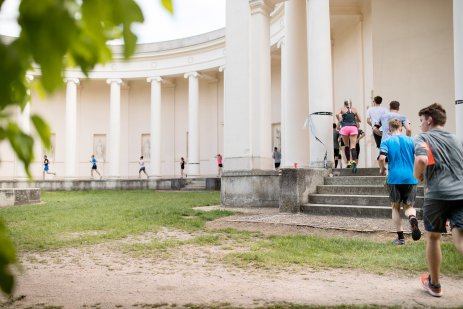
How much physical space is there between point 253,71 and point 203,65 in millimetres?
18001

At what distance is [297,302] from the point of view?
410cm

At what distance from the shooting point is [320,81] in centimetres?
1240

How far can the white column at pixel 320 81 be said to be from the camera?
12.2 meters

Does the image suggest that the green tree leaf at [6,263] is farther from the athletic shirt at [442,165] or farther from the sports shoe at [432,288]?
the sports shoe at [432,288]

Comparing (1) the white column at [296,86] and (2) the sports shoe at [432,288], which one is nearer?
(2) the sports shoe at [432,288]

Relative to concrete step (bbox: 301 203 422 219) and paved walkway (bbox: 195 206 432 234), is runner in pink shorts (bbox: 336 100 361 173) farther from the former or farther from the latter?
paved walkway (bbox: 195 206 432 234)

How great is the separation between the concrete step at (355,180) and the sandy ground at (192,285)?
5615 mm

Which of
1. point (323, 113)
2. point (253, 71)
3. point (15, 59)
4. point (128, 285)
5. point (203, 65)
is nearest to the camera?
point (15, 59)

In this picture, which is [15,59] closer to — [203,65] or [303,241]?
[303,241]

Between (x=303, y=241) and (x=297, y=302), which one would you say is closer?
(x=297, y=302)

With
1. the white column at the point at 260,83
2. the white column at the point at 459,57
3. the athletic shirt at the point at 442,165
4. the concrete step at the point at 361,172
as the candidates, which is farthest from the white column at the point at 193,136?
the athletic shirt at the point at 442,165

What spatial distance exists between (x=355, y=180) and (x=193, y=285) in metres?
7.30

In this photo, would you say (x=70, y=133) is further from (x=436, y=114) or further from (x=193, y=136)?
(x=436, y=114)

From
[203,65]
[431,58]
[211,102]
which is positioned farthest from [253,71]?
[211,102]
